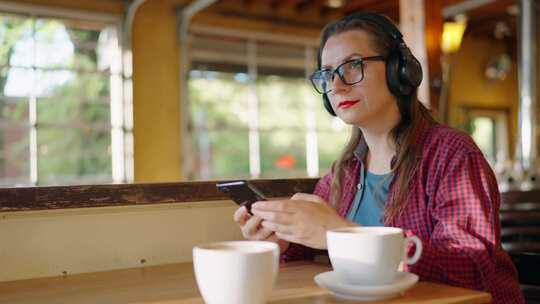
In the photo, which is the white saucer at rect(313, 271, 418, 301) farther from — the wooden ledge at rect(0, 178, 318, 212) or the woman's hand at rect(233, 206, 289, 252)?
the wooden ledge at rect(0, 178, 318, 212)

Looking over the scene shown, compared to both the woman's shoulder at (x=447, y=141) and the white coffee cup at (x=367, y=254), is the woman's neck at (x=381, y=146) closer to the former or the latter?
the woman's shoulder at (x=447, y=141)

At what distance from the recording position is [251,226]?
4.10 feet

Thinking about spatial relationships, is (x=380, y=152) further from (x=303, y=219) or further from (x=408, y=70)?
(x=303, y=219)

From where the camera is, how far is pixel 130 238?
139cm

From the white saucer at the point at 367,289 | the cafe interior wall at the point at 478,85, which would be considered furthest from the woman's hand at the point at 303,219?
the cafe interior wall at the point at 478,85

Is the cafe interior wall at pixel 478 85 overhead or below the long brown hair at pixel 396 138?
overhead

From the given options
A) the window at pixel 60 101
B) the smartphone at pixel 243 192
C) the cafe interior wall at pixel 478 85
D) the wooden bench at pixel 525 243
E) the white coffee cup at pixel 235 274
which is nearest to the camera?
the white coffee cup at pixel 235 274

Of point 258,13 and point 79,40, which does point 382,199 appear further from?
point 258,13

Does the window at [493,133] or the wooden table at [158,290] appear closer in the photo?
the wooden table at [158,290]

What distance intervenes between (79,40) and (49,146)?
117 cm

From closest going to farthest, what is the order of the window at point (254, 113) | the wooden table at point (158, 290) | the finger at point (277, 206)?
1. the wooden table at point (158, 290)
2. the finger at point (277, 206)
3. the window at point (254, 113)

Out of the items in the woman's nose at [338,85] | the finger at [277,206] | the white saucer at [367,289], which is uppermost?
the woman's nose at [338,85]

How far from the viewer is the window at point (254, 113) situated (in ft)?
22.5

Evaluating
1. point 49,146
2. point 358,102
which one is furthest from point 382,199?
point 49,146
